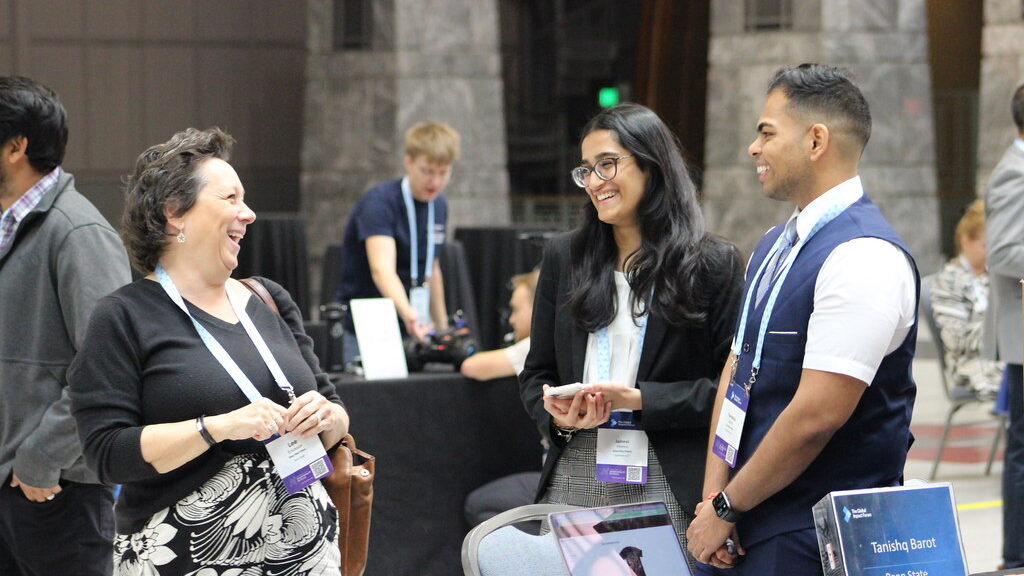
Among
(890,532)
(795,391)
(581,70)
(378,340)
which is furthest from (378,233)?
(581,70)

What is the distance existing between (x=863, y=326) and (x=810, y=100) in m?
0.45

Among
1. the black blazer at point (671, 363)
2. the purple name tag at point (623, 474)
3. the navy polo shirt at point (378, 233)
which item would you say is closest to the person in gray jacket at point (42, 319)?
the black blazer at point (671, 363)

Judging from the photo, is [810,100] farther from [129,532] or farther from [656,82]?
[656,82]

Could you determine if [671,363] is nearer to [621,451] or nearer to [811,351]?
[621,451]

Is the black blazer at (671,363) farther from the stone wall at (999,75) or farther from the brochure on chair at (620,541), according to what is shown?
the stone wall at (999,75)

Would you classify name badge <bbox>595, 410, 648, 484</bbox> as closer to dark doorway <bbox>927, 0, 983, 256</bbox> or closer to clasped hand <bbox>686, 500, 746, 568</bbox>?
clasped hand <bbox>686, 500, 746, 568</bbox>

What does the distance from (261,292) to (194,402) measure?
36cm

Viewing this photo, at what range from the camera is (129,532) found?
2.41m

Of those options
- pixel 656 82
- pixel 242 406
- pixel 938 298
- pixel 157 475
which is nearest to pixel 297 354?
pixel 242 406

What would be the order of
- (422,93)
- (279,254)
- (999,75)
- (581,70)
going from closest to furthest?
(279,254) → (999,75) → (422,93) → (581,70)

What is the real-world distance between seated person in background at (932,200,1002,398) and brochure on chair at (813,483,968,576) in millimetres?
4094

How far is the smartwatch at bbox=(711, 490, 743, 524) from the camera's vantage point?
2.26 m

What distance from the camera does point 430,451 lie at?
415cm

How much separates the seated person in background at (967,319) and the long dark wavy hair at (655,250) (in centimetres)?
348
